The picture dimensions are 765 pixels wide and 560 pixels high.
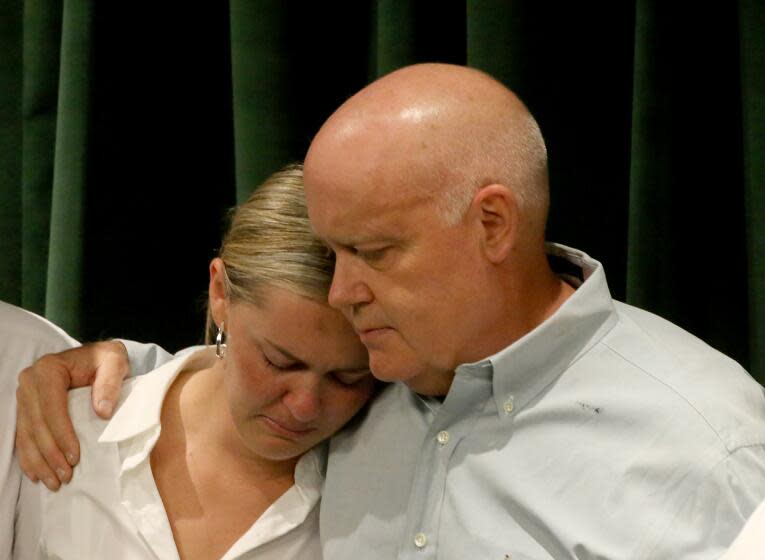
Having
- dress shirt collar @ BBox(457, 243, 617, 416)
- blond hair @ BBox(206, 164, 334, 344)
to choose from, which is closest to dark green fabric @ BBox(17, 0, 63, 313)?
blond hair @ BBox(206, 164, 334, 344)

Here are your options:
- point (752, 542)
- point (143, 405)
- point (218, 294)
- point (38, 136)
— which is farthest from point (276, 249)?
point (38, 136)

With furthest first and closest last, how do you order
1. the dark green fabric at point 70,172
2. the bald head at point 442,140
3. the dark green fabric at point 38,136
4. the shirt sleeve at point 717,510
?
the dark green fabric at point 38,136 → the dark green fabric at point 70,172 → the bald head at point 442,140 → the shirt sleeve at point 717,510

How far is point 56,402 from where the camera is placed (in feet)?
4.85

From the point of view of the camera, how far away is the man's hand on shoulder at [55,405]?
1.46 m

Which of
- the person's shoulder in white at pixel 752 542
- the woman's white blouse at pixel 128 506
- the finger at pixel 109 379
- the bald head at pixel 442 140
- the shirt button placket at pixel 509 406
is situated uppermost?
the bald head at pixel 442 140

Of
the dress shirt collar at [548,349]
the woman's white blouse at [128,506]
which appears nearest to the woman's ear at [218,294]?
the woman's white blouse at [128,506]

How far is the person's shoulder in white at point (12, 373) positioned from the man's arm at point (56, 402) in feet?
0.07

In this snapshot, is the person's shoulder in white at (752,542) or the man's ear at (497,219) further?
the man's ear at (497,219)

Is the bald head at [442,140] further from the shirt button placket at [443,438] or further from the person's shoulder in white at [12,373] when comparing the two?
the person's shoulder in white at [12,373]

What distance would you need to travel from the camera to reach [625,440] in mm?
1183

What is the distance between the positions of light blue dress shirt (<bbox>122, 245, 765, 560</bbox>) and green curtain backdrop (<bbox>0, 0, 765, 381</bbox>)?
273 millimetres

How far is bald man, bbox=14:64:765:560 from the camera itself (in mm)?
1164

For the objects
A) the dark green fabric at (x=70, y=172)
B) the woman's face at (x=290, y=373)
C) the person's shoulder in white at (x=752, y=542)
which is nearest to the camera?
the person's shoulder in white at (x=752, y=542)

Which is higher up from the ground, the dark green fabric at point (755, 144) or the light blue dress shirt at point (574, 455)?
the dark green fabric at point (755, 144)
